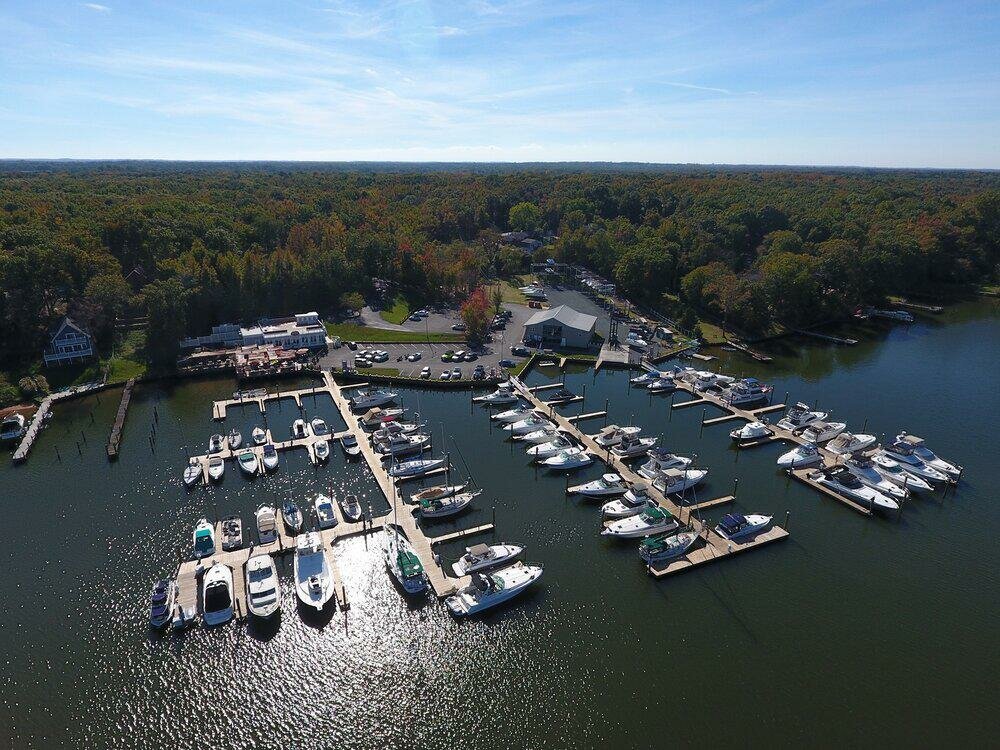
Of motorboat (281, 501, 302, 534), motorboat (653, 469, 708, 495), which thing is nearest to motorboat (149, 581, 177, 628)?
motorboat (281, 501, 302, 534)

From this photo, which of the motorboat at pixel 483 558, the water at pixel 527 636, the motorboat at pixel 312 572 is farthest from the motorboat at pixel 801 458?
the motorboat at pixel 312 572

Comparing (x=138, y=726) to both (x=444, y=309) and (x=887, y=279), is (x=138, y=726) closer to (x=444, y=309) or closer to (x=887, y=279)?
(x=444, y=309)

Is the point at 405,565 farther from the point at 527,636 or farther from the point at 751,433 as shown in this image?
the point at 751,433

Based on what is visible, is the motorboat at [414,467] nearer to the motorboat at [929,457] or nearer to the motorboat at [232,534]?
the motorboat at [232,534]

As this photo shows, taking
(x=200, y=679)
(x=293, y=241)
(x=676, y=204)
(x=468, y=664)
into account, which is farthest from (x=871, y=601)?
(x=676, y=204)

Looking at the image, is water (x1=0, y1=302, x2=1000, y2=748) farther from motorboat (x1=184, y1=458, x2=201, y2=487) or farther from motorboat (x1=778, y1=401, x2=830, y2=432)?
motorboat (x1=778, y1=401, x2=830, y2=432)

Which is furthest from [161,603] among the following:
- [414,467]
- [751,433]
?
[751,433]
